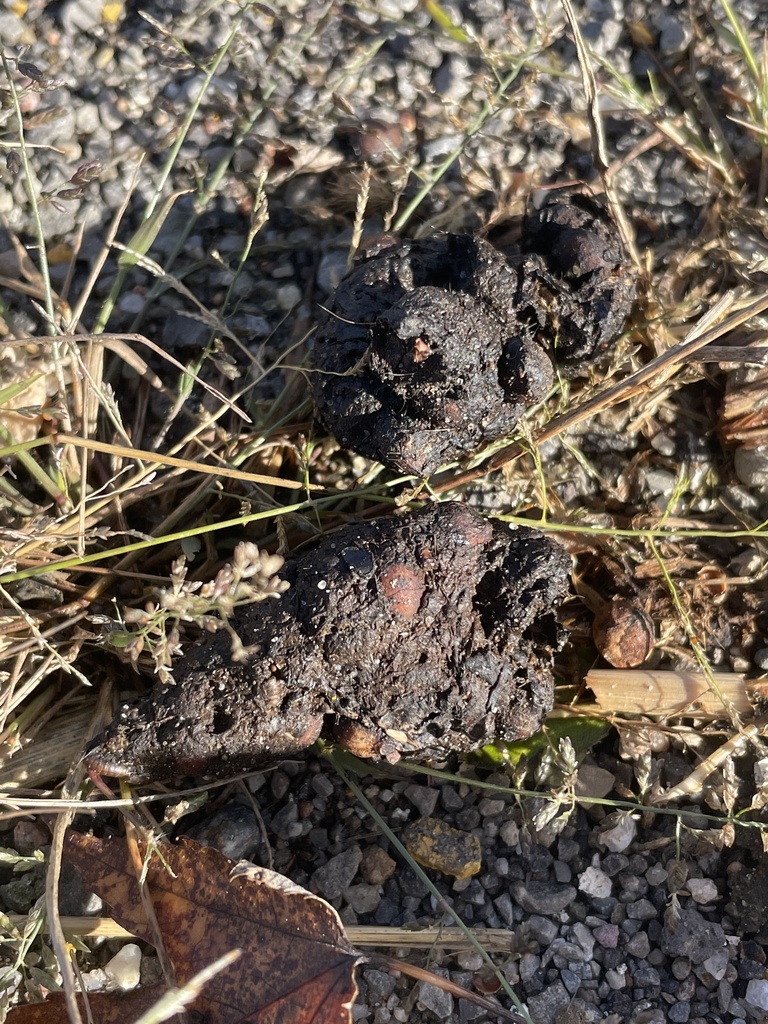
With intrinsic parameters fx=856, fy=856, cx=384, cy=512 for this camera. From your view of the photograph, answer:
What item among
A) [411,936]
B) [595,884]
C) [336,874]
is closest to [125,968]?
[336,874]

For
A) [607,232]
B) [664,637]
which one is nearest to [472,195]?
[607,232]

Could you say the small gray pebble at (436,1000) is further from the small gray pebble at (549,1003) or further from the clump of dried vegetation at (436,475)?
the clump of dried vegetation at (436,475)

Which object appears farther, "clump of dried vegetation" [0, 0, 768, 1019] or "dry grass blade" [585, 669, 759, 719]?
"dry grass blade" [585, 669, 759, 719]

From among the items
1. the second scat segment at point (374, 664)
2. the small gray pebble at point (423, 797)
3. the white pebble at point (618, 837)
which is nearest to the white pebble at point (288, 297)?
the second scat segment at point (374, 664)

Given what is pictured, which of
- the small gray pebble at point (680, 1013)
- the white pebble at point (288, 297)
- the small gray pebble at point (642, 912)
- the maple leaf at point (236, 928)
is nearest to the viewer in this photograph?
the maple leaf at point (236, 928)

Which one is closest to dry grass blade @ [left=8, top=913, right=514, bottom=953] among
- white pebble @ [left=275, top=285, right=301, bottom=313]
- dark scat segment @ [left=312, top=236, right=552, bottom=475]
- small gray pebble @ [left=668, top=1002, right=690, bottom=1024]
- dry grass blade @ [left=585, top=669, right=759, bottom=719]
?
small gray pebble @ [left=668, top=1002, right=690, bottom=1024]

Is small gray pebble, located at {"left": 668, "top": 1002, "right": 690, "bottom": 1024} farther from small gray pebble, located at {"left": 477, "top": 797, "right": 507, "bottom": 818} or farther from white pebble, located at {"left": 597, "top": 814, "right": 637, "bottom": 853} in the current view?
small gray pebble, located at {"left": 477, "top": 797, "right": 507, "bottom": 818}

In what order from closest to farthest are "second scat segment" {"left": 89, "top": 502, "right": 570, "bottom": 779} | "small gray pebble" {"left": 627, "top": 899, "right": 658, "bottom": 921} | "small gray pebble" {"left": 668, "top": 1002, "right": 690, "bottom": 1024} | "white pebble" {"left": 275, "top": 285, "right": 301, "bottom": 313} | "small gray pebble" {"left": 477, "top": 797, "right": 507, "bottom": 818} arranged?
"second scat segment" {"left": 89, "top": 502, "right": 570, "bottom": 779}
"small gray pebble" {"left": 668, "top": 1002, "right": 690, "bottom": 1024}
"small gray pebble" {"left": 627, "top": 899, "right": 658, "bottom": 921}
"small gray pebble" {"left": 477, "top": 797, "right": 507, "bottom": 818}
"white pebble" {"left": 275, "top": 285, "right": 301, "bottom": 313}

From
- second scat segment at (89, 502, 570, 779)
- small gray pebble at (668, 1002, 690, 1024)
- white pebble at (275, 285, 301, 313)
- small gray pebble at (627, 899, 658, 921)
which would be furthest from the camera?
white pebble at (275, 285, 301, 313)

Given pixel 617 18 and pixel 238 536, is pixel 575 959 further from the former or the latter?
pixel 617 18
